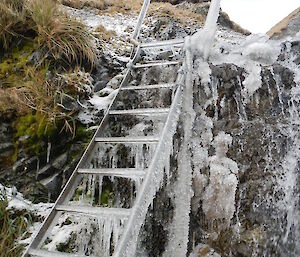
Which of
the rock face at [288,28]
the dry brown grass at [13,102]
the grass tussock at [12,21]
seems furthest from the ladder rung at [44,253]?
the rock face at [288,28]

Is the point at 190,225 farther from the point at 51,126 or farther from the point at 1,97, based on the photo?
the point at 1,97

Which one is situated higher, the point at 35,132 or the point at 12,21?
the point at 12,21

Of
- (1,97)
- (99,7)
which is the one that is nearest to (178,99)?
(1,97)

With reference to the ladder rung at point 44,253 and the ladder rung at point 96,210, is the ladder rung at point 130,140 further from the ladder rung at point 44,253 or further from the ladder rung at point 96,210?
the ladder rung at point 44,253

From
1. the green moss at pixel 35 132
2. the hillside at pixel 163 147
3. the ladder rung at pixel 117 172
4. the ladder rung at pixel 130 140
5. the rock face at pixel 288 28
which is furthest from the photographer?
the rock face at pixel 288 28

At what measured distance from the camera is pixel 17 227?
3020 millimetres

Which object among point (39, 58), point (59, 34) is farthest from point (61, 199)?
point (59, 34)

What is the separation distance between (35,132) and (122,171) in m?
1.13

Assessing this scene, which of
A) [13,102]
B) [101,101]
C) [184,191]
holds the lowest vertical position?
[184,191]

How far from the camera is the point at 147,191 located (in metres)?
2.48

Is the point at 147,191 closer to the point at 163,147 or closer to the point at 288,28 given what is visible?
the point at 163,147

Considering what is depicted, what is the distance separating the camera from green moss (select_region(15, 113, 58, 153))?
11.1 ft

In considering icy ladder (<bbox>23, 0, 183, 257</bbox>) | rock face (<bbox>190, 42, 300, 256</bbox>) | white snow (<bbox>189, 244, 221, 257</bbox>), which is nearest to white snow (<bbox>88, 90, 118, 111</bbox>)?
icy ladder (<bbox>23, 0, 183, 257</bbox>)

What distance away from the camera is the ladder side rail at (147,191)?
7.06 feet
